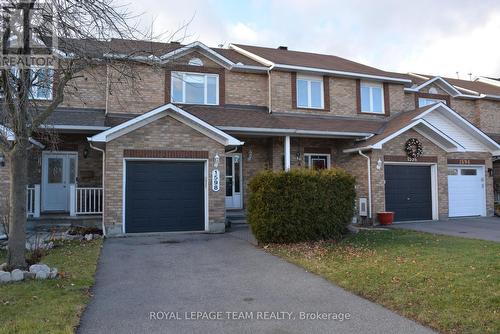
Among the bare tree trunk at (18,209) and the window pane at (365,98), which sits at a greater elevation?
the window pane at (365,98)

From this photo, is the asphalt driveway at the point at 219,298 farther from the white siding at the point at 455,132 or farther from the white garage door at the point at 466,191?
the white siding at the point at 455,132

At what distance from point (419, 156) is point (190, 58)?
32.2 feet

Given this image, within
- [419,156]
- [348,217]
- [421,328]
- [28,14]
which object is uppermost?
[28,14]

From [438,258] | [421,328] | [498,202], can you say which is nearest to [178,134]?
[438,258]

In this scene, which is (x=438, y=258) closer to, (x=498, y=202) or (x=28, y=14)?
(x=28, y=14)

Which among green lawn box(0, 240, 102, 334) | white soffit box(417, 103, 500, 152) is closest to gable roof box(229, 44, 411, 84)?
white soffit box(417, 103, 500, 152)

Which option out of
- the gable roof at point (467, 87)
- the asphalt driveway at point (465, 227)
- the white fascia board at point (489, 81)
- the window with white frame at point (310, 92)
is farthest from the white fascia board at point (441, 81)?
the white fascia board at point (489, 81)

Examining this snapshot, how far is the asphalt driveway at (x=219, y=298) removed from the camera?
528 centimetres

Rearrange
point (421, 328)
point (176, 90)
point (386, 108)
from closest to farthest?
point (421, 328) < point (176, 90) < point (386, 108)

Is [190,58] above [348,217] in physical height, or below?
above

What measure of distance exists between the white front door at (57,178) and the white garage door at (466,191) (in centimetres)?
1542

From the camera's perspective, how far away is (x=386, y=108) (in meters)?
19.8

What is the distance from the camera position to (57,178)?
16359 mm

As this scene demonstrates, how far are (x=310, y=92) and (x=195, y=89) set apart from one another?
500 cm
